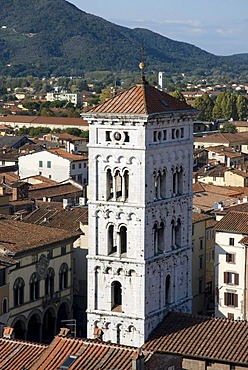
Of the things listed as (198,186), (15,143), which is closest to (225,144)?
(15,143)

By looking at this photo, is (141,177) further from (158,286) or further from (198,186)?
(198,186)

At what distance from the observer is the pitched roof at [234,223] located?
53.8 metres

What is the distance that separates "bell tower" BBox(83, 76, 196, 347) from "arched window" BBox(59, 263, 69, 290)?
14607 millimetres

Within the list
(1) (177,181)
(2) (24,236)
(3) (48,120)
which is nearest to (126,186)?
(1) (177,181)

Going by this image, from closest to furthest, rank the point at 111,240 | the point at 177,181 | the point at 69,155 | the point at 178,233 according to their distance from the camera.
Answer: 1. the point at 111,240
2. the point at 177,181
3. the point at 178,233
4. the point at 69,155

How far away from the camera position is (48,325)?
5509 centimetres

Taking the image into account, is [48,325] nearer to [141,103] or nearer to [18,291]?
[18,291]

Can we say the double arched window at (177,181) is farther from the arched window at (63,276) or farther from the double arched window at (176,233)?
the arched window at (63,276)

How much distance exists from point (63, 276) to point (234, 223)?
8.85m

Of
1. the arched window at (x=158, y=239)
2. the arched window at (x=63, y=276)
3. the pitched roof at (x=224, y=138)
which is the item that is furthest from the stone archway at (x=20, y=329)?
the pitched roof at (x=224, y=138)

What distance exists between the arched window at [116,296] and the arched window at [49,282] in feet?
45.7

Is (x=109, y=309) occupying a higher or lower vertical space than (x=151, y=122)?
lower

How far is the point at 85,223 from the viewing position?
196 feet

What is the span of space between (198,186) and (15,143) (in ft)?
203
